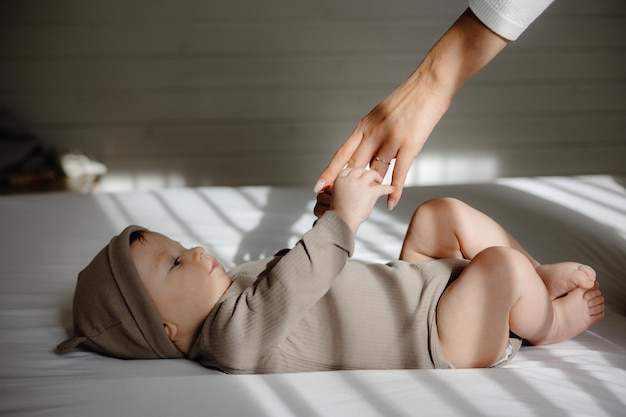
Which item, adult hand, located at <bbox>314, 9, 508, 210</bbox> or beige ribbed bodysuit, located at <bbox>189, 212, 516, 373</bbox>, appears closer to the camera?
beige ribbed bodysuit, located at <bbox>189, 212, 516, 373</bbox>

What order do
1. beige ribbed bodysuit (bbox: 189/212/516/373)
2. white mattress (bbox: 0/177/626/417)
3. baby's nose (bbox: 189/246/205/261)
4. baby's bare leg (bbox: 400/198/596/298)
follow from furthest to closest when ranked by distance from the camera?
baby's bare leg (bbox: 400/198/596/298) < baby's nose (bbox: 189/246/205/261) < beige ribbed bodysuit (bbox: 189/212/516/373) < white mattress (bbox: 0/177/626/417)

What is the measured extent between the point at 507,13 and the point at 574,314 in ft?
2.07

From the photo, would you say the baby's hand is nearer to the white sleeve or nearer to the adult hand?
the adult hand

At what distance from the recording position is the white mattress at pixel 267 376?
115 centimetres

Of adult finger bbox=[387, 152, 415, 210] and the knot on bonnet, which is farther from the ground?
adult finger bbox=[387, 152, 415, 210]

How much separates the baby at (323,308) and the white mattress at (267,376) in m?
0.06

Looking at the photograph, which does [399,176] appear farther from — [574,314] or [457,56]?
[574,314]

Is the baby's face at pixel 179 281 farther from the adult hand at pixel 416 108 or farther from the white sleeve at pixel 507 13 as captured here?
the white sleeve at pixel 507 13

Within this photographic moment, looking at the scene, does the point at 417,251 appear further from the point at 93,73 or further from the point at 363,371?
the point at 93,73

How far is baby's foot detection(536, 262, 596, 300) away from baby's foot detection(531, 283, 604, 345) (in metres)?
0.02

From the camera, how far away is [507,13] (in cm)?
138

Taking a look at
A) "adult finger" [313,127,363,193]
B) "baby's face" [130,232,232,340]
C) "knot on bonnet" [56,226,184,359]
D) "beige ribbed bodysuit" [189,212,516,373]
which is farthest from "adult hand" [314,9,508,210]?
"knot on bonnet" [56,226,184,359]

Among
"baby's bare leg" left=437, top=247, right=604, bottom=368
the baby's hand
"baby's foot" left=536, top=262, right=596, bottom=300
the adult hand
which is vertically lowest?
"baby's bare leg" left=437, top=247, right=604, bottom=368

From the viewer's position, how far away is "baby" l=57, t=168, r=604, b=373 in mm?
1308
